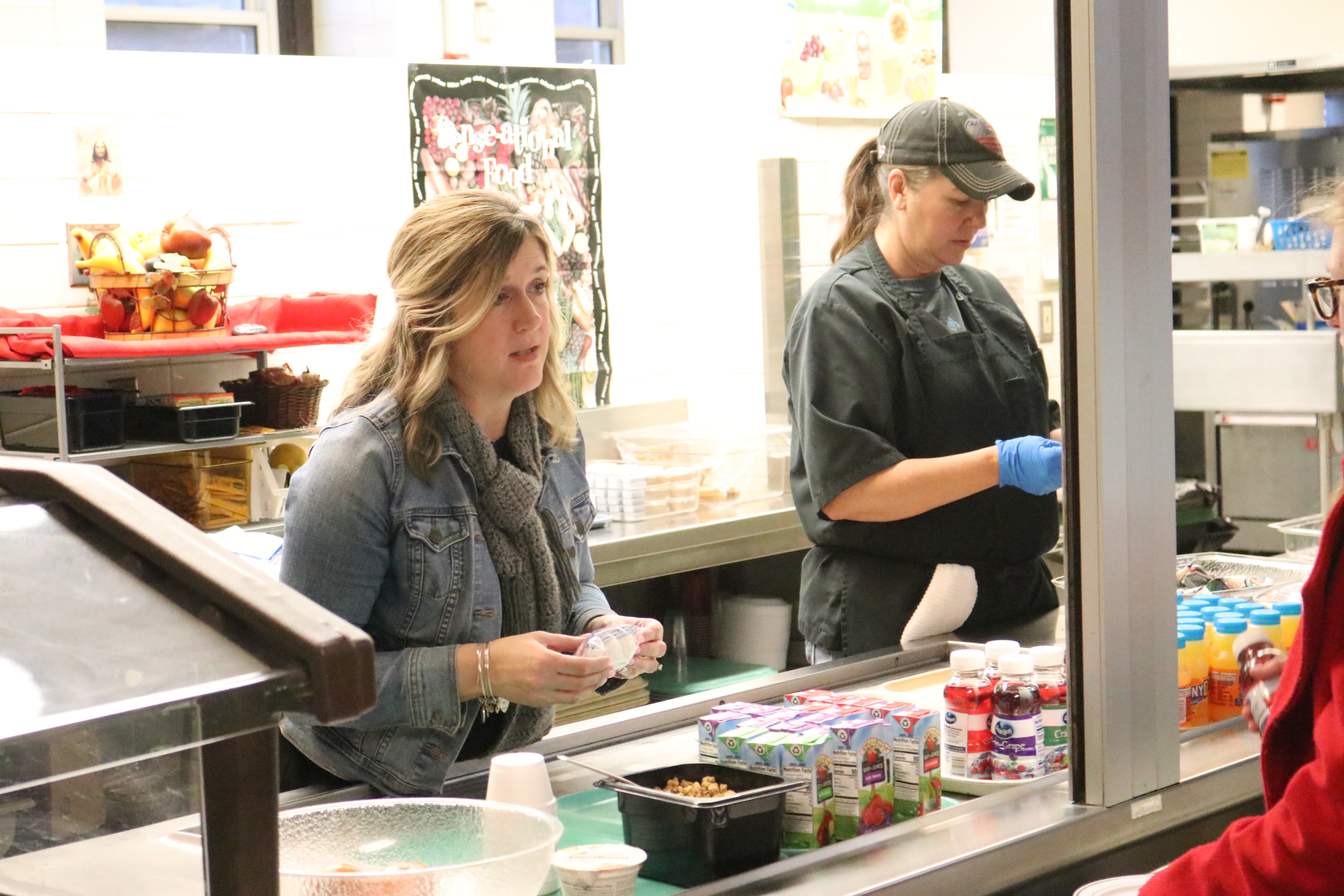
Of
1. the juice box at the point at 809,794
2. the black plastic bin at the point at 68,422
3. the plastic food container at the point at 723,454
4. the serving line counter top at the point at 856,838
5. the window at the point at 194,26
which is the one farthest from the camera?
the plastic food container at the point at 723,454

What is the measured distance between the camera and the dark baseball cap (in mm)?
2688

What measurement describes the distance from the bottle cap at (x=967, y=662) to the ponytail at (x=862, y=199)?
1060 millimetres

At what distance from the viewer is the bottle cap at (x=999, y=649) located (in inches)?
79.1

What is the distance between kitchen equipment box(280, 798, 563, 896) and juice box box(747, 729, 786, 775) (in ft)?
0.99

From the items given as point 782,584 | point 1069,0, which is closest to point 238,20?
point 782,584

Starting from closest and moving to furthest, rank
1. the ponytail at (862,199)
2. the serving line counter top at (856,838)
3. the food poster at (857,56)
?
the serving line counter top at (856,838) → the ponytail at (862,199) → the food poster at (857,56)

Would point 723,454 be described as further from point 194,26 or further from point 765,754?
point 765,754

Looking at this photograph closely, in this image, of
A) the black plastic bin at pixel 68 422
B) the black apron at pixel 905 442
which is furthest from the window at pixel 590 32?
the black apron at pixel 905 442

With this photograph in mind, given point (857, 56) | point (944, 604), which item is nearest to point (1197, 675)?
point (944, 604)

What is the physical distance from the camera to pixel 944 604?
8.50ft

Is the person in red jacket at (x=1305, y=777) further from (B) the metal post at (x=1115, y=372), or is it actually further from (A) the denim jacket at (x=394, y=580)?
(A) the denim jacket at (x=394, y=580)

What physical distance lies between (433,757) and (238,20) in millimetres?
3498

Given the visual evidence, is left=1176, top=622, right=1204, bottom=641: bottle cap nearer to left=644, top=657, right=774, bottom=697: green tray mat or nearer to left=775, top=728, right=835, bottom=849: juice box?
left=775, top=728, right=835, bottom=849: juice box

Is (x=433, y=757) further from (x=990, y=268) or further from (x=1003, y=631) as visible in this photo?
(x=990, y=268)
